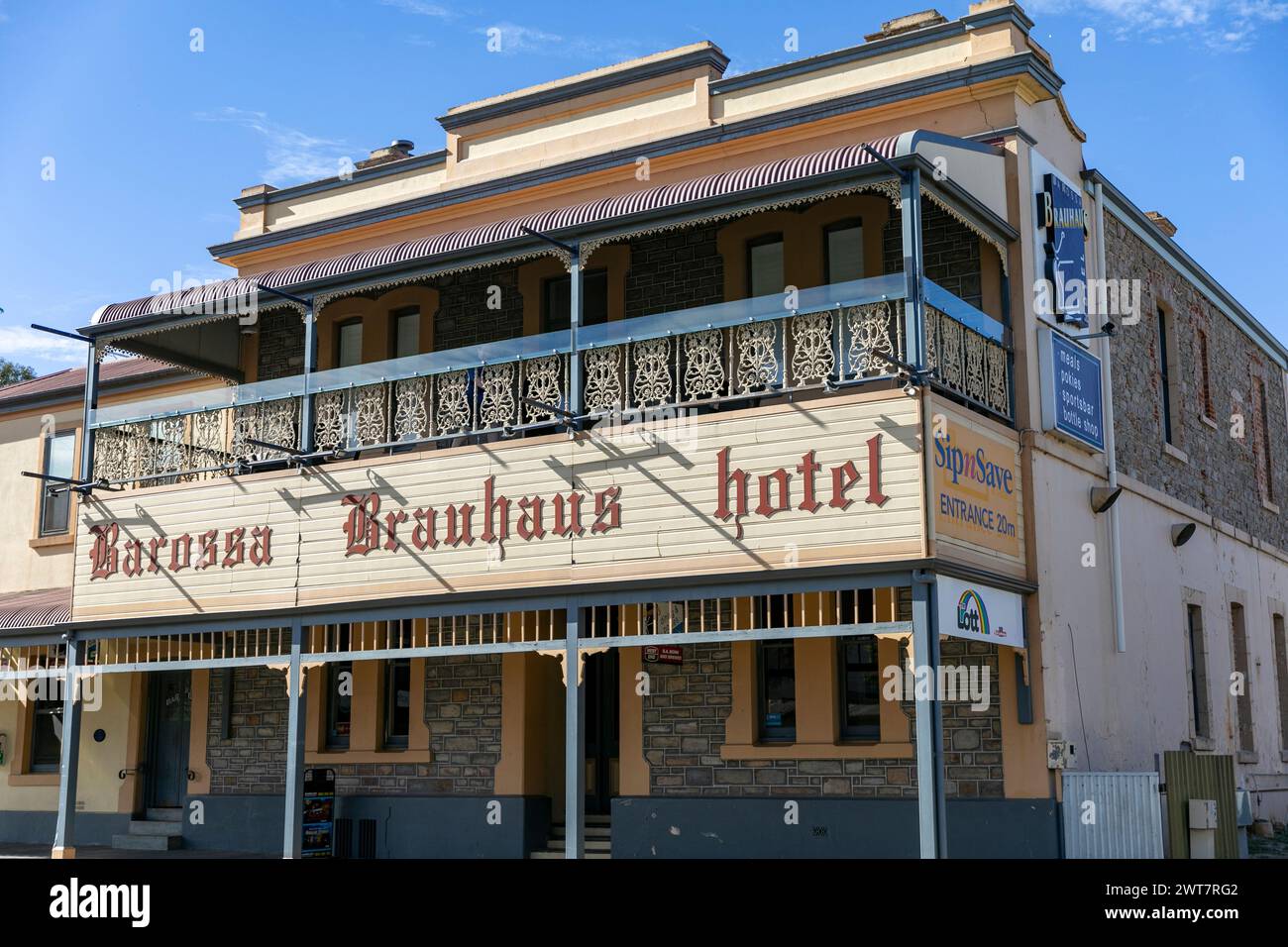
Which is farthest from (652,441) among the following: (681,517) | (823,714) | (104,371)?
(104,371)

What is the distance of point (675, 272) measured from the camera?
598 inches

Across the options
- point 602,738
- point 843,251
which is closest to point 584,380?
point 843,251

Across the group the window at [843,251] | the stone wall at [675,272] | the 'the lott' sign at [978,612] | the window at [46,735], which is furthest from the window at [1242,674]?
the window at [46,735]

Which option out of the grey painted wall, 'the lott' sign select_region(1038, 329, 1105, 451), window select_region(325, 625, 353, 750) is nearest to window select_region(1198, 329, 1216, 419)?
'the lott' sign select_region(1038, 329, 1105, 451)

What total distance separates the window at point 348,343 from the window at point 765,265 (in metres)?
5.30

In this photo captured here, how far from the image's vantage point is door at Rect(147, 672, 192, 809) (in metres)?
18.6

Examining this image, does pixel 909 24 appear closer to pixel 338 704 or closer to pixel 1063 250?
pixel 1063 250

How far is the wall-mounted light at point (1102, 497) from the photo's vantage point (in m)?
14.4

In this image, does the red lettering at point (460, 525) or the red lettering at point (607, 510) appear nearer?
the red lettering at point (607, 510)

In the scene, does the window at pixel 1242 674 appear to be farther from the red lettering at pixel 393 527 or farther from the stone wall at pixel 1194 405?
the red lettering at pixel 393 527

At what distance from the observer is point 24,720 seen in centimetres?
2002

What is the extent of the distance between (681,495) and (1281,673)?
12174mm

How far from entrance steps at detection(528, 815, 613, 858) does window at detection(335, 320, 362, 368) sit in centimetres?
618
